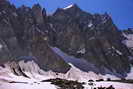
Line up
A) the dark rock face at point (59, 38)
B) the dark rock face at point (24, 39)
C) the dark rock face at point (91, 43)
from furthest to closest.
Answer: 1. the dark rock face at point (91, 43)
2. the dark rock face at point (59, 38)
3. the dark rock face at point (24, 39)

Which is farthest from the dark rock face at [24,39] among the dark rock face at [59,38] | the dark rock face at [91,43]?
the dark rock face at [91,43]

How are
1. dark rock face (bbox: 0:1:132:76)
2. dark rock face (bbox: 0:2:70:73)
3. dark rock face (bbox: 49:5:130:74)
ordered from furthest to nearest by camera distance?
1. dark rock face (bbox: 49:5:130:74)
2. dark rock face (bbox: 0:1:132:76)
3. dark rock face (bbox: 0:2:70:73)

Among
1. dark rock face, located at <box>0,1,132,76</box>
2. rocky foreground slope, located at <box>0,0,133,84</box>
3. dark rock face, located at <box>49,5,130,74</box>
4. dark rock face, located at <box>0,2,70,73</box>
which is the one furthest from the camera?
dark rock face, located at <box>49,5,130,74</box>

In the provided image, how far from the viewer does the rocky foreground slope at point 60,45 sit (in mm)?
73438

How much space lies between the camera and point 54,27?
11081 cm

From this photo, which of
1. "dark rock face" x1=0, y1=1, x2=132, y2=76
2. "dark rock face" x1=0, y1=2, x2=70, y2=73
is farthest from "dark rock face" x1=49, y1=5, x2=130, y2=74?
"dark rock face" x1=0, y1=2, x2=70, y2=73

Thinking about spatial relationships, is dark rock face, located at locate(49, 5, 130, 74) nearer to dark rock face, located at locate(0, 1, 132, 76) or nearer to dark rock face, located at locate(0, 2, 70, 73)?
dark rock face, located at locate(0, 1, 132, 76)

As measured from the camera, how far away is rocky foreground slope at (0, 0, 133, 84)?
7344 cm

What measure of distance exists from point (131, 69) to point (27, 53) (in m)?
48.8

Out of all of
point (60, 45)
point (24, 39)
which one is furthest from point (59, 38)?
point (24, 39)

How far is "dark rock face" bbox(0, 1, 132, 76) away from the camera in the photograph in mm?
79000

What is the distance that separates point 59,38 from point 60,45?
3.71m

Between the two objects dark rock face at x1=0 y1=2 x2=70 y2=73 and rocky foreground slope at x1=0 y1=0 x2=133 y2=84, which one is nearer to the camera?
rocky foreground slope at x1=0 y1=0 x2=133 y2=84

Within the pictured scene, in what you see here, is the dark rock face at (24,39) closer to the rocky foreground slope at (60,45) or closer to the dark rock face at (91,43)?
the rocky foreground slope at (60,45)
